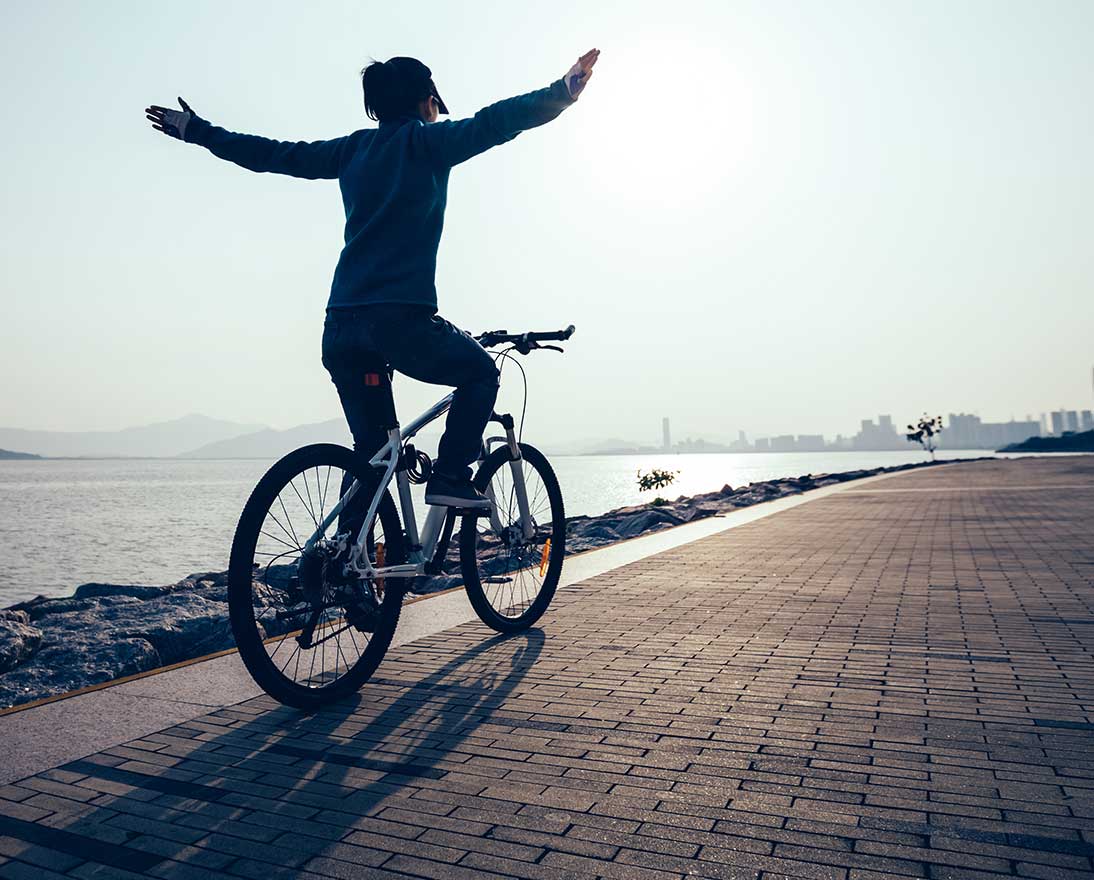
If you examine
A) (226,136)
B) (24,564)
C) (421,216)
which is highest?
(226,136)

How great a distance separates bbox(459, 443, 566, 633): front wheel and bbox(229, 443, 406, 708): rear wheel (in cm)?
91

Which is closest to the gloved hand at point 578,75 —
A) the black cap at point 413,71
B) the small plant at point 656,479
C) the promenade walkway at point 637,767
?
the black cap at point 413,71

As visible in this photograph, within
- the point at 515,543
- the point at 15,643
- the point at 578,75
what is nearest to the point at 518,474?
the point at 515,543

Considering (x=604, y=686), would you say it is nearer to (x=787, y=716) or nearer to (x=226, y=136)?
(x=787, y=716)

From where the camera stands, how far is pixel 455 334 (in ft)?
13.1

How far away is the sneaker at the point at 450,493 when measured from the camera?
13.4 feet

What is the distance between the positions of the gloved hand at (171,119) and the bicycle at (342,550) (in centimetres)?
145

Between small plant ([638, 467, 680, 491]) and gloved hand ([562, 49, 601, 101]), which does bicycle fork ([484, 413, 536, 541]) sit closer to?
gloved hand ([562, 49, 601, 101])

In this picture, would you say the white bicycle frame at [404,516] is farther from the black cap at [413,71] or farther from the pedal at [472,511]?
the black cap at [413,71]

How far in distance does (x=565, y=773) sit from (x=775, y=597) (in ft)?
11.8

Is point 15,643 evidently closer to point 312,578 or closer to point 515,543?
point 515,543

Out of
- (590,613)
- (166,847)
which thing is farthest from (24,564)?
(166,847)

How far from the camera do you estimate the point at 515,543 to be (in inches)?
201

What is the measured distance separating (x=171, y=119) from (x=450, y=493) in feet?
7.00
